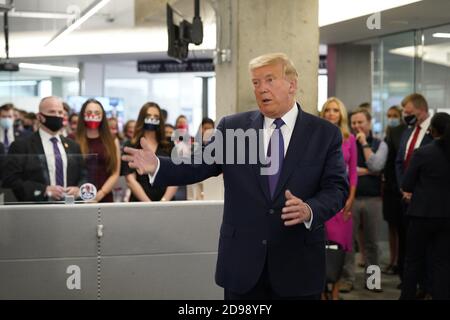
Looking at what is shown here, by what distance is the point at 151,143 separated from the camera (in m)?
5.82

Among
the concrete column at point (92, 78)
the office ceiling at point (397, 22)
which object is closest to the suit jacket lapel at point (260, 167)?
the office ceiling at point (397, 22)

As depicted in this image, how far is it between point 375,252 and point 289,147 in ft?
15.1

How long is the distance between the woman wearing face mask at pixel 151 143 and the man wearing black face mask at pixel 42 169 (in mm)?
533

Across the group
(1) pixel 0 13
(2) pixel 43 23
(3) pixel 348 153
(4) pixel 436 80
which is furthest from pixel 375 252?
(2) pixel 43 23

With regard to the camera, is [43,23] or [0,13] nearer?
[0,13]

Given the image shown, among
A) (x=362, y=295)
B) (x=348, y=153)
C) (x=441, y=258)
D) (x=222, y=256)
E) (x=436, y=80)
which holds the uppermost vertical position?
(x=436, y=80)

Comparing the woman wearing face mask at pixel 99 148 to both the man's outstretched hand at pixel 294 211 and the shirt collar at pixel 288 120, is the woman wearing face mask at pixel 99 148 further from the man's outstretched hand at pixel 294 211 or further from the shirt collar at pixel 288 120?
the man's outstretched hand at pixel 294 211

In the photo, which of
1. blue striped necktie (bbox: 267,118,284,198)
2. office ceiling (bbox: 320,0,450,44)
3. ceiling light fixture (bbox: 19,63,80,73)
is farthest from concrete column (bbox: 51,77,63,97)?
blue striped necktie (bbox: 267,118,284,198)

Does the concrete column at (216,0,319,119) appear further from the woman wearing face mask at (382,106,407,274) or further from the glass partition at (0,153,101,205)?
the woman wearing face mask at (382,106,407,274)

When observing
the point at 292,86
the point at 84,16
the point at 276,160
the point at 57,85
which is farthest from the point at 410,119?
the point at 57,85

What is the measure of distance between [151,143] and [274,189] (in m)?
2.84

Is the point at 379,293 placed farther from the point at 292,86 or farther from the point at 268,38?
the point at 292,86
